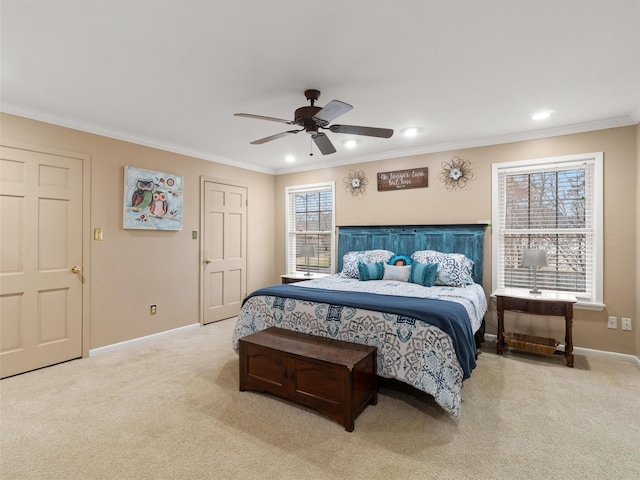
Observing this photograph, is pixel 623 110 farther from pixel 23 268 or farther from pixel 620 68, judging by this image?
pixel 23 268

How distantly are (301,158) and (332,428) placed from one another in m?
3.74

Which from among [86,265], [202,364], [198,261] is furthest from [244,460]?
[198,261]

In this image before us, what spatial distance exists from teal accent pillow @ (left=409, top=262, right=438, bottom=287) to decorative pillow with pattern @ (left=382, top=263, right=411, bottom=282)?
5.2 inches

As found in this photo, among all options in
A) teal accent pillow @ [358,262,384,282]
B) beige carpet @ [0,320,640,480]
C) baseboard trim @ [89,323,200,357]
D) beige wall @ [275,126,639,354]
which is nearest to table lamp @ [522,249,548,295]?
beige wall @ [275,126,639,354]

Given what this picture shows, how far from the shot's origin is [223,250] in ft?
16.3

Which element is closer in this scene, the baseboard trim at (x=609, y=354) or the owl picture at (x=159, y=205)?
the baseboard trim at (x=609, y=354)

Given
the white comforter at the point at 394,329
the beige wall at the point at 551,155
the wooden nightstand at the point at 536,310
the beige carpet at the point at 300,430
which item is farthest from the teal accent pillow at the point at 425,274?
the beige carpet at the point at 300,430

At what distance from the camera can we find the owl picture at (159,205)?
4055mm

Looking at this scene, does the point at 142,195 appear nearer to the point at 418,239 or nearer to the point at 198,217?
the point at 198,217

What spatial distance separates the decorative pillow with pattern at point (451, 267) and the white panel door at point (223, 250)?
2.73m

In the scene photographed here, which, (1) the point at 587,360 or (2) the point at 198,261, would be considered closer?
(1) the point at 587,360

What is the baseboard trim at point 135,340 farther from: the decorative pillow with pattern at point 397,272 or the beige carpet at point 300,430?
the decorative pillow with pattern at point 397,272

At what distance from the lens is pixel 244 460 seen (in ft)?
6.18

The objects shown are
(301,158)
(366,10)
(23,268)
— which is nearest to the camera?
(366,10)
